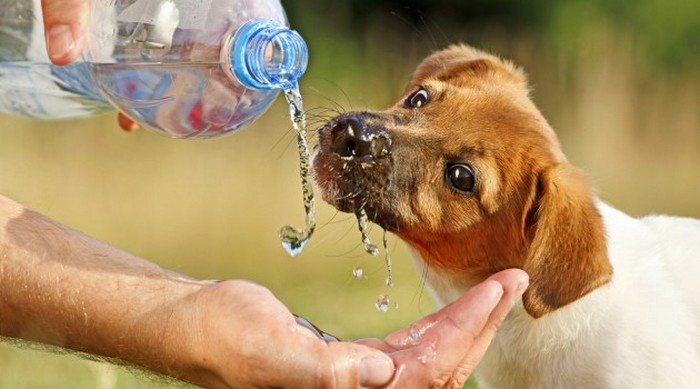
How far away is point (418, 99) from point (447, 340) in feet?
3.47

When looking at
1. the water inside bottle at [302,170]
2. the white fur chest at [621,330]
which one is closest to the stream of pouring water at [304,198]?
the water inside bottle at [302,170]

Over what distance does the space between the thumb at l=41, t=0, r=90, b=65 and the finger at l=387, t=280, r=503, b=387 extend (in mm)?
1138

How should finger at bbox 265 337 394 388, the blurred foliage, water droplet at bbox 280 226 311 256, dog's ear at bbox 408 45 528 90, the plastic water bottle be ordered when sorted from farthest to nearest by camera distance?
the blurred foliage → dog's ear at bbox 408 45 528 90 → water droplet at bbox 280 226 311 256 → the plastic water bottle → finger at bbox 265 337 394 388

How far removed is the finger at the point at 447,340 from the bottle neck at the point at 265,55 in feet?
2.57

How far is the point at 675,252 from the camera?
3.95m

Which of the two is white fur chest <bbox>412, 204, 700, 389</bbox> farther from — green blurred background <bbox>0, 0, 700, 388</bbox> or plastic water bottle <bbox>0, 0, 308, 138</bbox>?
green blurred background <bbox>0, 0, 700, 388</bbox>

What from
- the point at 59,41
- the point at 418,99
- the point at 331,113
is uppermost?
the point at 59,41

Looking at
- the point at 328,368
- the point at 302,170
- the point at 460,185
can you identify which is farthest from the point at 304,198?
the point at 328,368

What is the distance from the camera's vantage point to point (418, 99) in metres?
4.12

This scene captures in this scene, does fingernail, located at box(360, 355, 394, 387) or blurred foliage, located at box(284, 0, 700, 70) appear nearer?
fingernail, located at box(360, 355, 394, 387)

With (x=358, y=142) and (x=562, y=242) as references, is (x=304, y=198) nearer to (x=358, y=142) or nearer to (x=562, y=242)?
(x=358, y=142)

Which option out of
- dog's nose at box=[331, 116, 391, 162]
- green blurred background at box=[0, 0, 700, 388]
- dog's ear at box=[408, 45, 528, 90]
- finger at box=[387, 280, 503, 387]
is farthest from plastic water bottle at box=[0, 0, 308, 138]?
green blurred background at box=[0, 0, 700, 388]

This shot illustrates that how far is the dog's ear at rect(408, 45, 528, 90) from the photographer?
4297 mm

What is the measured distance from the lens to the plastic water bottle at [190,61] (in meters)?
A: 3.56
